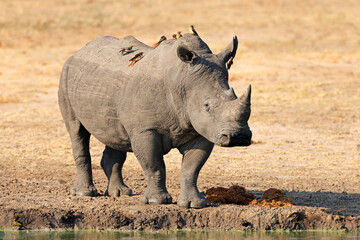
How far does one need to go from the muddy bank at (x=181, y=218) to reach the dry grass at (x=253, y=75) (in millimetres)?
2281

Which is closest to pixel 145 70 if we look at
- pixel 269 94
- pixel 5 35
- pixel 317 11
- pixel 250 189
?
pixel 250 189

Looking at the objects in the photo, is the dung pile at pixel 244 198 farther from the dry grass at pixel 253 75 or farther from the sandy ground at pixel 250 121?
the dry grass at pixel 253 75

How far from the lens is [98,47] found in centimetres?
1097

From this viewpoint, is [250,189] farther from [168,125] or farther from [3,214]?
[3,214]

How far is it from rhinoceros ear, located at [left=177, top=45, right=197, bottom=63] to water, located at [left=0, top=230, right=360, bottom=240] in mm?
1963

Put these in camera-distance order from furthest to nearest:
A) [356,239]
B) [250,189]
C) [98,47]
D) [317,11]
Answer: [317,11]
[250,189]
[98,47]
[356,239]

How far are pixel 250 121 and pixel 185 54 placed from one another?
315 inches

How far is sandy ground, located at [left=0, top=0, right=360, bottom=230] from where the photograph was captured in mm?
9602

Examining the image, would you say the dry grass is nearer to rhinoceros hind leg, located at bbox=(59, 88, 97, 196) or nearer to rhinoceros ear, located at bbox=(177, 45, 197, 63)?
rhinoceros hind leg, located at bbox=(59, 88, 97, 196)

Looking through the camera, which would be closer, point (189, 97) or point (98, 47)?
point (189, 97)

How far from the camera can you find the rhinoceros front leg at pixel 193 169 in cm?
964

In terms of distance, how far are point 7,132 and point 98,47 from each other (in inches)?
219

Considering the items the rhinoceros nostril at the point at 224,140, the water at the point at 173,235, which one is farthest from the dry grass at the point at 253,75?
the rhinoceros nostril at the point at 224,140

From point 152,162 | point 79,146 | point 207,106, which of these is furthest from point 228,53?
point 79,146
